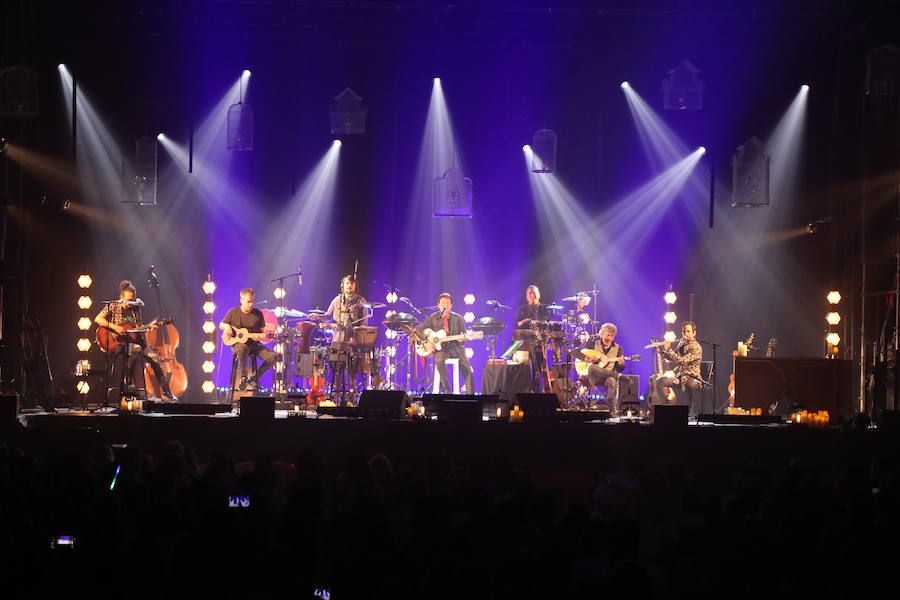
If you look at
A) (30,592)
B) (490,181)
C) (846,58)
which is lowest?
(30,592)

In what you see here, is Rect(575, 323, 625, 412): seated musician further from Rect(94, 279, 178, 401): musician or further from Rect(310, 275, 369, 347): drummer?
Rect(94, 279, 178, 401): musician

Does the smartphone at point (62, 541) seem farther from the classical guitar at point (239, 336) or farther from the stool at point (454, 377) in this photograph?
the stool at point (454, 377)

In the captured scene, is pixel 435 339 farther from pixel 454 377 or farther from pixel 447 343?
pixel 454 377

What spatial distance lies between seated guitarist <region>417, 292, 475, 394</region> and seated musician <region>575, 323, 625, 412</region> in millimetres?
1810

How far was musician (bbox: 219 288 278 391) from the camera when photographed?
14.9 m

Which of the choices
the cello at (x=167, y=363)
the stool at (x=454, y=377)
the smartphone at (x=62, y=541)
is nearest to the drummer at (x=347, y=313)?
the stool at (x=454, y=377)

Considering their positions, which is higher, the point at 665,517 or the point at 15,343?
the point at 15,343

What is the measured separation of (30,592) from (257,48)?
14.4 meters

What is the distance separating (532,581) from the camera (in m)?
4.27

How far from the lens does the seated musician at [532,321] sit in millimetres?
15281

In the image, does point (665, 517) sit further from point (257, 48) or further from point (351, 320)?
point (257, 48)

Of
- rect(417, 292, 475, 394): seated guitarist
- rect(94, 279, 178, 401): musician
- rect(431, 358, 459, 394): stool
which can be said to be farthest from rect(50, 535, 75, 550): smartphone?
rect(431, 358, 459, 394): stool

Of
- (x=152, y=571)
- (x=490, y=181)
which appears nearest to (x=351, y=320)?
(x=490, y=181)

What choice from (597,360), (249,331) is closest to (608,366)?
(597,360)
